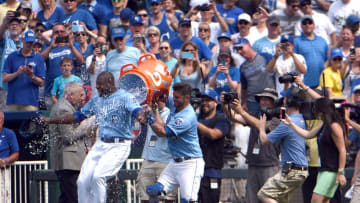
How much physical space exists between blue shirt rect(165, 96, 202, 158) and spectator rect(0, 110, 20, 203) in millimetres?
2618

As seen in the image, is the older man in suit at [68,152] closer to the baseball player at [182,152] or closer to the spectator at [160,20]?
the baseball player at [182,152]

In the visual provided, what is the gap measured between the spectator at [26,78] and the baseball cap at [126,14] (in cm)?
180

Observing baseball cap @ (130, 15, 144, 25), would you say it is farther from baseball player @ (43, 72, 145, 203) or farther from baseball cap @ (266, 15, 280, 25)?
baseball player @ (43, 72, 145, 203)

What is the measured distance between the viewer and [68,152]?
1131 centimetres

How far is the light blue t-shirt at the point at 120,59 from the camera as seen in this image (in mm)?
12789

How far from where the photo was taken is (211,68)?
1336 centimetres

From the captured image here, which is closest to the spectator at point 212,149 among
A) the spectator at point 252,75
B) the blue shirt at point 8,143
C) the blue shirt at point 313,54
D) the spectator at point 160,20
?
the spectator at point 252,75

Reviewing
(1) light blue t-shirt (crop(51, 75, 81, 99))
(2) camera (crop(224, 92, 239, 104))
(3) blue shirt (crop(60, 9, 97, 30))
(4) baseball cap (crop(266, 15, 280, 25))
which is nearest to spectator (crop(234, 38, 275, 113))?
(4) baseball cap (crop(266, 15, 280, 25))

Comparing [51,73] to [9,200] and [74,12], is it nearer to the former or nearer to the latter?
[74,12]

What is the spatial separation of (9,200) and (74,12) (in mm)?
4311

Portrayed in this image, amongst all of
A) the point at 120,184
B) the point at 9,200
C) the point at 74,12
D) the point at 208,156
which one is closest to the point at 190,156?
the point at 208,156

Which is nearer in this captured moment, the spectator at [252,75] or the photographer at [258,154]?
the photographer at [258,154]

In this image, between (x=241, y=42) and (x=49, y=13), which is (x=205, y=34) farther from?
(x=49, y=13)

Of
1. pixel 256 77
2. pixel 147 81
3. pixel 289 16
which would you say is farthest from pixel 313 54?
pixel 147 81
